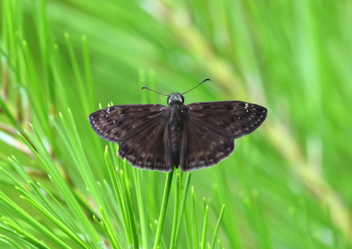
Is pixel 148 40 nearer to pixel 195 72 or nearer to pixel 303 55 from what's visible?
pixel 195 72

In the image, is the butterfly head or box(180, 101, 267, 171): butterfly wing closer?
box(180, 101, 267, 171): butterfly wing

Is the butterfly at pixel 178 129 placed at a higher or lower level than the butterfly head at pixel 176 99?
lower

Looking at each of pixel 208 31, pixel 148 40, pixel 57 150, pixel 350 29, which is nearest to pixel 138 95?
pixel 148 40

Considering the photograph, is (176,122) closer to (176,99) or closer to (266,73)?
(176,99)


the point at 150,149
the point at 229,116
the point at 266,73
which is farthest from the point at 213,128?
the point at 266,73

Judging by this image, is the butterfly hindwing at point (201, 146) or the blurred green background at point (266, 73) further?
the blurred green background at point (266, 73)

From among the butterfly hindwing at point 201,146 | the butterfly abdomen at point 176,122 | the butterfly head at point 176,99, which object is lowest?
the butterfly hindwing at point 201,146
